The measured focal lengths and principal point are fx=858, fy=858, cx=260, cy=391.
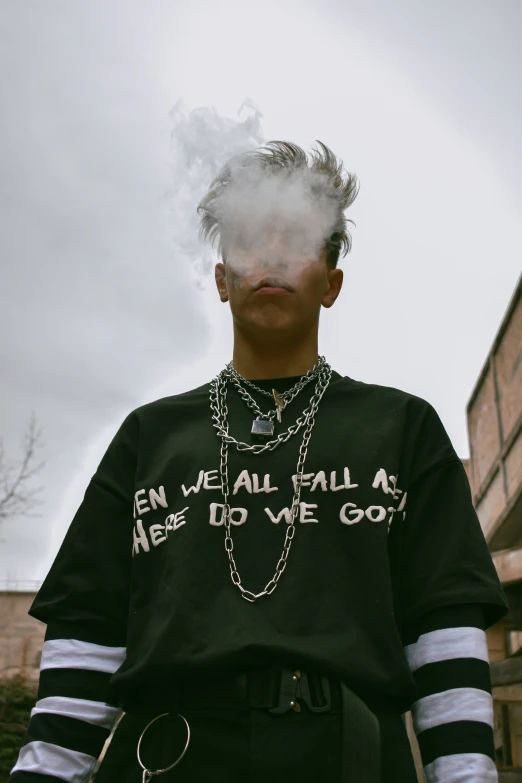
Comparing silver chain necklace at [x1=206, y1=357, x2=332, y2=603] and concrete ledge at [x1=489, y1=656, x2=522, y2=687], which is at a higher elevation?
silver chain necklace at [x1=206, y1=357, x2=332, y2=603]

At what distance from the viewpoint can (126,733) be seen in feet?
6.14

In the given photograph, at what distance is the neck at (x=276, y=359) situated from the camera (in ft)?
7.55

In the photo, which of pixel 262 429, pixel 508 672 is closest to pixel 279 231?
pixel 262 429

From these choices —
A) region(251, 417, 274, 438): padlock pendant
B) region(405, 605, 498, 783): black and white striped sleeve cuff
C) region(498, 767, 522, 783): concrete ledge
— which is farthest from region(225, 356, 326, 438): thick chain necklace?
region(498, 767, 522, 783): concrete ledge

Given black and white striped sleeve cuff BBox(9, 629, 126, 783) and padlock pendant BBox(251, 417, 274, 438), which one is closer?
black and white striped sleeve cuff BBox(9, 629, 126, 783)

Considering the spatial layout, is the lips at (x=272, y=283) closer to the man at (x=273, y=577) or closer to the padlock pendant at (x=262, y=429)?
the man at (x=273, y=577)

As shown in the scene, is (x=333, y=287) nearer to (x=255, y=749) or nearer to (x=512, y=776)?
(x=255, y=749)

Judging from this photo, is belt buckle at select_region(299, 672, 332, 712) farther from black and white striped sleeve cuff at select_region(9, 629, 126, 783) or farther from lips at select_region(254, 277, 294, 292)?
lips at select_region(254, 277, 294, 292)

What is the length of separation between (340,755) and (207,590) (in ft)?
1.46

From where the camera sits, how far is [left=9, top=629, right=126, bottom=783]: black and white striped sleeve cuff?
6.28 feet

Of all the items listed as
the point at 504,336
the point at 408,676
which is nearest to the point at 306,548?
the point at 408,676

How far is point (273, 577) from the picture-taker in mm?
1880

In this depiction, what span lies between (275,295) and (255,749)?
1.09 metres

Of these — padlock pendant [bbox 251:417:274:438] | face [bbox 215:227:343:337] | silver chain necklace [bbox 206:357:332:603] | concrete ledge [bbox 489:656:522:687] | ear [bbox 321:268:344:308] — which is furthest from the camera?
concrete ledge [bbox 489:656:522:687]
